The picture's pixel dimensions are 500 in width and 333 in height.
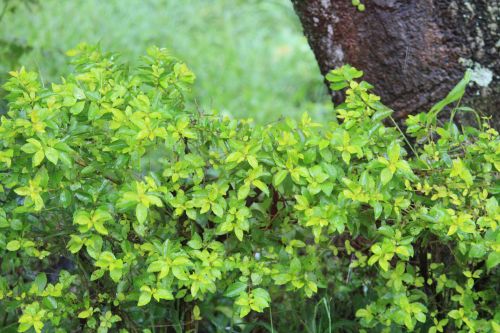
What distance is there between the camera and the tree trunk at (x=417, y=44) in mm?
2461

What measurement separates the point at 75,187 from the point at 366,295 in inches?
42.2

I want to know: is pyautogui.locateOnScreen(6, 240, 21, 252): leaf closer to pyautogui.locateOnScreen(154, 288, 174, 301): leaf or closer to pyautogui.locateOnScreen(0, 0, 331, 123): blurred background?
pyautogui.locateOnScreen(154, 288, 174, 301): leaf

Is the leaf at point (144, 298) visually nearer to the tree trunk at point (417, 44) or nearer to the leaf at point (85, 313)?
the leaf at point (85, 313)

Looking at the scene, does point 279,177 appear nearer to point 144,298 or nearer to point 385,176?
point 385,176

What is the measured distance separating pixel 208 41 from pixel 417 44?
410 cm

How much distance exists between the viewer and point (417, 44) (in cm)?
250

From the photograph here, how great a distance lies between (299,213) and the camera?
191cm

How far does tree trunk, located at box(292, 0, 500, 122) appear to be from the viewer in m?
2.46

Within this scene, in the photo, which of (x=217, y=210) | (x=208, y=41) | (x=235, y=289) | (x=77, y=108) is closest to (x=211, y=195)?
(x=217, y=210)

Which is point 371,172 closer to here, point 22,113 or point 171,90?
point 171,90

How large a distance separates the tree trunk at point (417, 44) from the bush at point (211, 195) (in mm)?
457

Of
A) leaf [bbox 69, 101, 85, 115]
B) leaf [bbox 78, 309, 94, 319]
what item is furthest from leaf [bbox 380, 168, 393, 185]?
leaf [bbox 78, 309, 94, 319]

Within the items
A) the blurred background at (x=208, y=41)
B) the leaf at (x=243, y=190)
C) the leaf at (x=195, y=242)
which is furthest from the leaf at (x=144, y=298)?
the blurred background at (x=208, y=41)

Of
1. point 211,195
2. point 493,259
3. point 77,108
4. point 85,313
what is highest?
point 77,108
